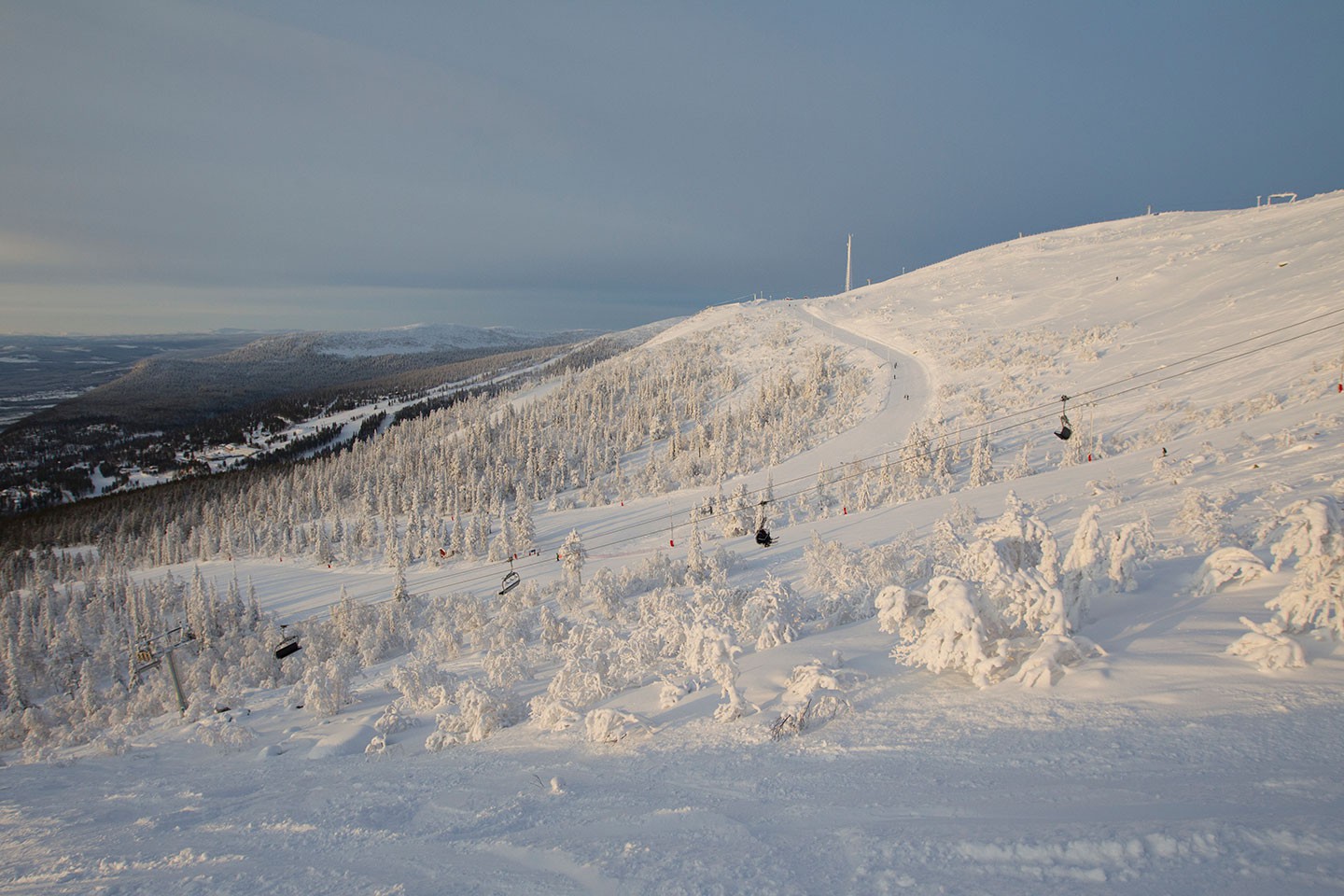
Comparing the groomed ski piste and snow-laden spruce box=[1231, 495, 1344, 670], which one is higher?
snow-laden spruce box=[1231, 495, 1344, 670]

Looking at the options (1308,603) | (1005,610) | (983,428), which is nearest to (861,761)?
(1005,610)

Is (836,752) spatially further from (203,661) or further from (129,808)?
(203,661)

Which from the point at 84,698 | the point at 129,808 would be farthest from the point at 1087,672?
the point at 84,698

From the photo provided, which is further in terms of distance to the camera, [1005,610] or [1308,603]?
[1005,610]

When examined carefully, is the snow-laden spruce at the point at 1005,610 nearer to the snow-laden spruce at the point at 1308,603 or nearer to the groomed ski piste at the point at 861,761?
the groomed ski piste at the point at 861,761

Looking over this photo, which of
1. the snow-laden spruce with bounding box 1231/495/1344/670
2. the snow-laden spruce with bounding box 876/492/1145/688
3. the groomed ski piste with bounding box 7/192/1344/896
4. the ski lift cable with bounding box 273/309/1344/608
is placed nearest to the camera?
the groomed ski piste with bounding box 7/192/1344/896

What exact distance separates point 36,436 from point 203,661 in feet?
658

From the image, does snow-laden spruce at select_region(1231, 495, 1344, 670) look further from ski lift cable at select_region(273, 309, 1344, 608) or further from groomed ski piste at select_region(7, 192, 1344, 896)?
ski lift cable at select_region(273, 309, 1344, 608)

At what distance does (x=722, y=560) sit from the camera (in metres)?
30.1

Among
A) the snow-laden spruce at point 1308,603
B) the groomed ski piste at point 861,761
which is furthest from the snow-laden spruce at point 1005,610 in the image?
the snow-laden spruce at point 1308,603

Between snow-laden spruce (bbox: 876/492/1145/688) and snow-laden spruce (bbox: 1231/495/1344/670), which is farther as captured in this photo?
snow-laden spruce (bbox: 876/492/1145/688)

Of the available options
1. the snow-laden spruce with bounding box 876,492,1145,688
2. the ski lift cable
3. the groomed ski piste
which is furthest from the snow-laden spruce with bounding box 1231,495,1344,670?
the ski lift cable

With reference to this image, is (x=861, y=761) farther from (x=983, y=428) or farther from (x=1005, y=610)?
(x=983, y=428)

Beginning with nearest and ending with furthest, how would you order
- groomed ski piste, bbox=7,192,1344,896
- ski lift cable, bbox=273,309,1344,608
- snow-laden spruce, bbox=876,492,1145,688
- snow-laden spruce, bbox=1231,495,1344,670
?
groomed ski piste, bbox=7,192,1344,896 → snow-laden spruce, bbox=1231,495,1344,670 → snow-laden spruce, bbox=876,492,1145,688 → ski lift cable, bbox=273,309,1344,608
